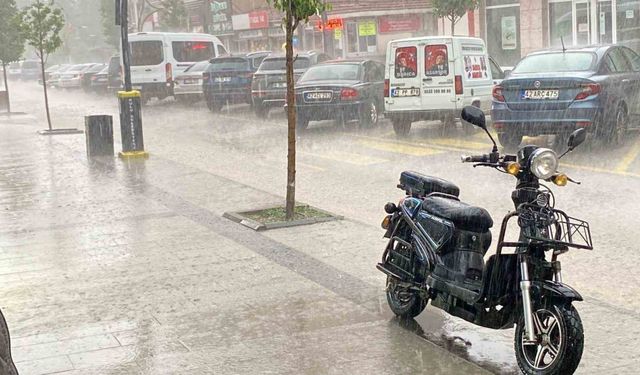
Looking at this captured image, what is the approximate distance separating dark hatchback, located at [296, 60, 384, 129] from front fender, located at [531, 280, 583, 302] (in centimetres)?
1486

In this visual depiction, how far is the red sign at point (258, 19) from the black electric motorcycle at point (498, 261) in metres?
44.6

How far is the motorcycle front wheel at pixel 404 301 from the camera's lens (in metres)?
6.72

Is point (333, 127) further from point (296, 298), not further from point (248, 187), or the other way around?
point (296, 298)

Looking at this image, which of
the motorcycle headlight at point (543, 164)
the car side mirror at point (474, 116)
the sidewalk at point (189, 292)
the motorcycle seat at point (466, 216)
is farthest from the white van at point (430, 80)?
the motorcycle headlight at point (543, 164)

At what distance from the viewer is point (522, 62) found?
15930mm

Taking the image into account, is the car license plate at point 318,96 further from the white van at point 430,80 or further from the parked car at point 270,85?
the parked car at point 270,85

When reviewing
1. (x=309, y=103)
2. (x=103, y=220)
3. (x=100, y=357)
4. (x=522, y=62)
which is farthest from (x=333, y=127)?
(x=100, y=357)

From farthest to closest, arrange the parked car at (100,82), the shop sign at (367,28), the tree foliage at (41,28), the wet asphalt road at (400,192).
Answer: the shop sign at (367,28), the parked car at (100,82), the tree foliage at (41,28), the wet asphalt road at (400,192)

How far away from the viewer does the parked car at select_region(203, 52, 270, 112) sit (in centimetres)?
2748

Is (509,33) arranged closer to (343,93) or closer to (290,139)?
(343,93)

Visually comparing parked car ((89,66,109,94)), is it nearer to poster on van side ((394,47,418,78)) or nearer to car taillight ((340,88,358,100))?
car taillight ((340,88,358,100))

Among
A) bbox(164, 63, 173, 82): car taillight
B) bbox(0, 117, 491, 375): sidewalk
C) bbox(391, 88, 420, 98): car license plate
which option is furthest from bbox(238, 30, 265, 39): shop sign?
bbox(0, 117, 491, 375): sidewalk

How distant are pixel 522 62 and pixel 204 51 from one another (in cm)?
1817

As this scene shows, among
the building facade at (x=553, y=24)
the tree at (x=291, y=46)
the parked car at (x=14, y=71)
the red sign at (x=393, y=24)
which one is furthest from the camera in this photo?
the parked car at (x=14, y=71)
